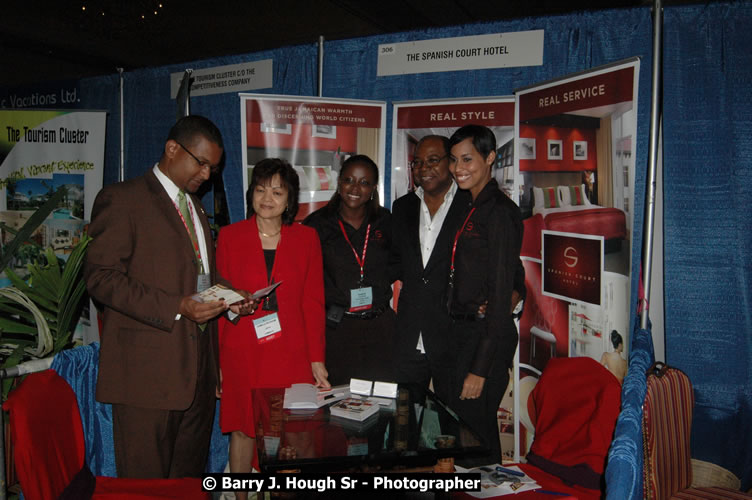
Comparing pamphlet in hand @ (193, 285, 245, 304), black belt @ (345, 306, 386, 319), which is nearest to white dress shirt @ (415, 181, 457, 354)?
black belt @ (345, 306, 386, 319)

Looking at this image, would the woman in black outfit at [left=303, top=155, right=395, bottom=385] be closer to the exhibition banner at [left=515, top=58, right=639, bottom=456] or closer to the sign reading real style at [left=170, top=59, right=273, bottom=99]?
the exhibition banner at [left=515, top=58, right=639, bottom=456]

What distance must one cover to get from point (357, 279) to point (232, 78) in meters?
2.18

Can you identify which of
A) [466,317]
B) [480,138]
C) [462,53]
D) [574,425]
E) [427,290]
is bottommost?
[574,425]

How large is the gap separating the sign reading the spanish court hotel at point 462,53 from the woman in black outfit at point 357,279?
82cm

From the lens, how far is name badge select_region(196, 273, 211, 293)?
2258mm

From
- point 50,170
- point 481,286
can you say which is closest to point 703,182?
point 481,286

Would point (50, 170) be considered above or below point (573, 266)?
above

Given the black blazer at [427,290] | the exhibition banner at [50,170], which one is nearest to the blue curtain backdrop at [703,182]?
the black blazer at [427,290]

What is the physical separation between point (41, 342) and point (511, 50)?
111 inches

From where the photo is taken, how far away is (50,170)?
15.8ft

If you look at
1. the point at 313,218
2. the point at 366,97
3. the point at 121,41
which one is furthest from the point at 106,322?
the point at 121,41

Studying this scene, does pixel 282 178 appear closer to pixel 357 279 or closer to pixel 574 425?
pixel 357 279

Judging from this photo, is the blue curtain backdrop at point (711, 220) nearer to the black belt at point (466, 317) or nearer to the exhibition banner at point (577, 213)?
the exhibition banner at point (577, 213)

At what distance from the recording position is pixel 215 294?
2094 millimetres
